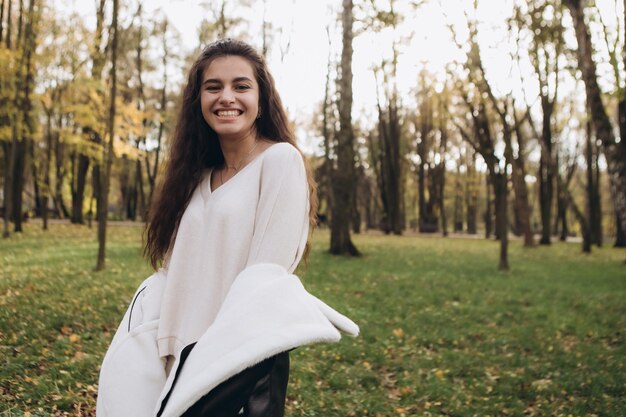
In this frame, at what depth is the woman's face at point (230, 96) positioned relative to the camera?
6.17 feet

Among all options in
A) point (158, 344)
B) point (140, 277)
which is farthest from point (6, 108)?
point (158, 344)

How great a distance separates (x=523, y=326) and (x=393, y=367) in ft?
10.6

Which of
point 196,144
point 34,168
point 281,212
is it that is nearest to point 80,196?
point 34,168

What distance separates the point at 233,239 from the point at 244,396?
0.50 metres

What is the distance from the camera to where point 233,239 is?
172 cm

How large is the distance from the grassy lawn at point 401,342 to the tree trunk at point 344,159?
116 inches

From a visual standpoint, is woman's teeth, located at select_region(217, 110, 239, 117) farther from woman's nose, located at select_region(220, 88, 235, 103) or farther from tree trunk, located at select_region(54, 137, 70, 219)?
tree trunk, located at select_region(54, 137, 70, 219)

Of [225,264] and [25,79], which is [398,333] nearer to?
[225,264]

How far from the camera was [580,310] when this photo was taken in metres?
9.96

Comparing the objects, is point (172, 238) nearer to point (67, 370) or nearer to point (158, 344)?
point (158, 344)

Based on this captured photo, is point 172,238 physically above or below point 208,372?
above

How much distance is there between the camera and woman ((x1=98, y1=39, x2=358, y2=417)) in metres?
1.45

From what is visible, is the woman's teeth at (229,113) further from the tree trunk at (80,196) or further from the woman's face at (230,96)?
the tree trunk at (80,196)

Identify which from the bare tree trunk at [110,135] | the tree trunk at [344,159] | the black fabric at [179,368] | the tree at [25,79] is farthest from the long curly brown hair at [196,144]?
the tree at [25,79]
